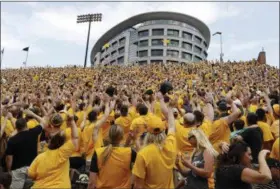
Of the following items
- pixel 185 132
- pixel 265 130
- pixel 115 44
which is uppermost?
pixel 115 44

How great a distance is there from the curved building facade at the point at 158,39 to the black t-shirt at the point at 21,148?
8927 centimetres

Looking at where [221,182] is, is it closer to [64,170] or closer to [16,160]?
[64,170]

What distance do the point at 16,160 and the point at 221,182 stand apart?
3631mm

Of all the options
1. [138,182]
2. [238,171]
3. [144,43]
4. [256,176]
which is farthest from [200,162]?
[144,43]

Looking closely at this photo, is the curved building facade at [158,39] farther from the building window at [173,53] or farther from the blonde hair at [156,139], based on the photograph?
the blonde hair at [156,139]

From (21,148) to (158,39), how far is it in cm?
9374

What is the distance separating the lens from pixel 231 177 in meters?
3.53

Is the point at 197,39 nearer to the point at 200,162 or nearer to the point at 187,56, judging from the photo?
the point at 187,56

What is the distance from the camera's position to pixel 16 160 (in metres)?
5.82

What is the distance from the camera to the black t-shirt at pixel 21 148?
580 cm

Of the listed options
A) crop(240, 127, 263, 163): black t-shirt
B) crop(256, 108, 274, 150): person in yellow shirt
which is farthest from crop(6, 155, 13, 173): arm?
crop(256, 108, 274, 150): person in yellow shirt

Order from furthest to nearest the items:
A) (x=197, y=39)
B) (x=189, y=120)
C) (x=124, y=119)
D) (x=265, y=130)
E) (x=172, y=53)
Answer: (x=197, y=39) → (x=172, y=53) → (x=124, y=119) → (x=265, y=130) → (x=189, y=120)

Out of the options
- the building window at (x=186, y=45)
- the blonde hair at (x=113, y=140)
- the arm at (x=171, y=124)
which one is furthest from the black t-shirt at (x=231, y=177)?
the building window at (x=186, y=45)

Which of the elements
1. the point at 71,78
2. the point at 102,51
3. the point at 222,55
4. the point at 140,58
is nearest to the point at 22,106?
the point at 71,78
